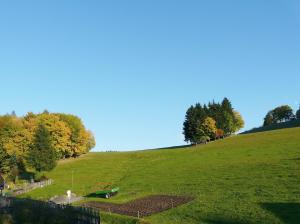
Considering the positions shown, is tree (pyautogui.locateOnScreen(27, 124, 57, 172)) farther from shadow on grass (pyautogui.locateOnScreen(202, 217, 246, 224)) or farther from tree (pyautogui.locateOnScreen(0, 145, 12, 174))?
shadow on grass (pyautogui.locateOnScreen(202, 217, 246, 224))

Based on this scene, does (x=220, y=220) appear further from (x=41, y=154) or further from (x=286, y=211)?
(x=41, y=154)

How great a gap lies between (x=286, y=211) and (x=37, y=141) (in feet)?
201

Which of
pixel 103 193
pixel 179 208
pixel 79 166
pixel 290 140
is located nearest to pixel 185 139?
pixel 79 166

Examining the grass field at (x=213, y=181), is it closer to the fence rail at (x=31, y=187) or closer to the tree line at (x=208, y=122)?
the fence rail at (x=31, y=187)

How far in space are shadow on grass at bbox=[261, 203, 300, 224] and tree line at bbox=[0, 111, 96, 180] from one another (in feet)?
187

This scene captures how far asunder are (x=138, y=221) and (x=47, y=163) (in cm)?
5355

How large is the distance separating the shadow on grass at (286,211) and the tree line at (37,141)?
57.1 metres

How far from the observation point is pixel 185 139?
446 ft

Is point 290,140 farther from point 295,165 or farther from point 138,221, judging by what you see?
point 138,221

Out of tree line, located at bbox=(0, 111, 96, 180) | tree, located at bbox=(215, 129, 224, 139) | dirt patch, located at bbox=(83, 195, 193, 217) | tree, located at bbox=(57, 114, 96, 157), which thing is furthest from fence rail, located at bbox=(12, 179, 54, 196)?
tree, located at bbox=(215, 129, 224, 139)

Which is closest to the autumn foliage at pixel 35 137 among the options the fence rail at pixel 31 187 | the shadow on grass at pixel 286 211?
the fence rail at pixel 31 187

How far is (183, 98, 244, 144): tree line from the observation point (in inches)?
5148

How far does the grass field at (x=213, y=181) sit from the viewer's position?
4006cm

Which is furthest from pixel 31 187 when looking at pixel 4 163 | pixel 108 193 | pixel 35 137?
pixel 108 193
